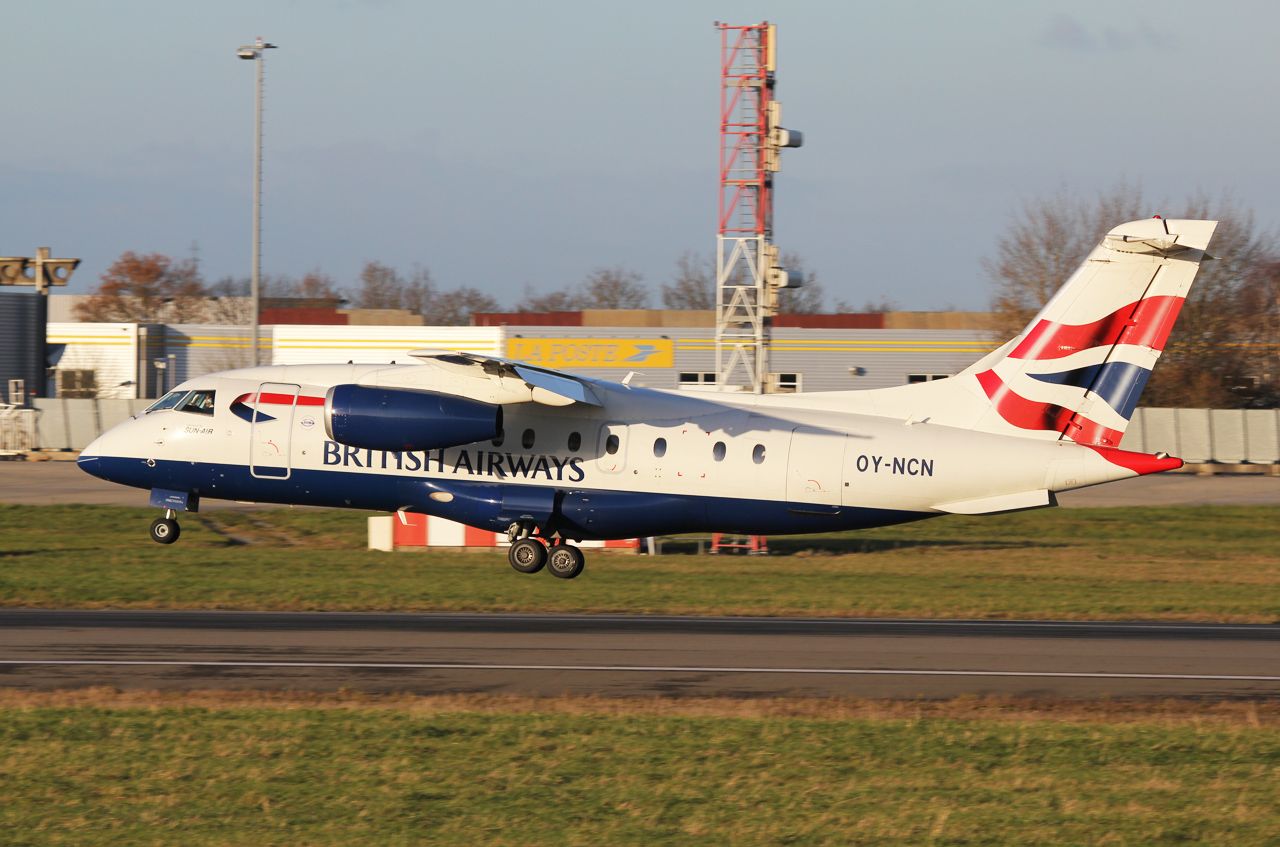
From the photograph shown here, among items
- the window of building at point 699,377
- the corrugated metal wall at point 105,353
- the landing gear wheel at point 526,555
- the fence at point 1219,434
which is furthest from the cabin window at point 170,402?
the corrugated metal wall at point 105,353

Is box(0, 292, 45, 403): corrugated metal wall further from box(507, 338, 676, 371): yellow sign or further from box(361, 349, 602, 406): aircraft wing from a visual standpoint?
box(361, 349, 602, 406): aircraft wing

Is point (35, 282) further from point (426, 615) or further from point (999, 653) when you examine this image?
point (999, 653)

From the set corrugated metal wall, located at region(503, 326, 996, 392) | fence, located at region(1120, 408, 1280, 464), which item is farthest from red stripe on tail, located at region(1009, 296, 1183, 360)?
corrugated metal wall, located at region(503, 326, 996, 392)

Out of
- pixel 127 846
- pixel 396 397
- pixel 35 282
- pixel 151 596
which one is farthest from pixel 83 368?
pixel 127 846

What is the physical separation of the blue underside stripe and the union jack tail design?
2700mm

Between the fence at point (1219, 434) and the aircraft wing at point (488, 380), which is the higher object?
the aircraft wing at point (488, 380)

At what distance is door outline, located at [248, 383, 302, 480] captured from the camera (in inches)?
1026

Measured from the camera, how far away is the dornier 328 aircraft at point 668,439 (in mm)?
23953

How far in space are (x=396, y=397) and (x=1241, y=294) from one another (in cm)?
5794

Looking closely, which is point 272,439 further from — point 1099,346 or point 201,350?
point 201,350

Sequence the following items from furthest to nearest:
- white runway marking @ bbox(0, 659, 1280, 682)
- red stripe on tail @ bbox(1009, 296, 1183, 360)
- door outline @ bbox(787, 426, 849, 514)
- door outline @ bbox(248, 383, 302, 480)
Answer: door outline @ bbox(248, 383, 302, 480) → door outline @ bbox(787, 426, 849, 514) → red stripe on tail @ bbox(1009, 296, 1183, 360) → white runway marking @ bbox(0, 659, 1280, 682)

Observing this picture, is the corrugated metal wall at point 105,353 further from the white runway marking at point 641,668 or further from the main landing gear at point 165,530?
the white runway marking at point 641,668

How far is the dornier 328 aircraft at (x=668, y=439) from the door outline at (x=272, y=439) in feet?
0.09

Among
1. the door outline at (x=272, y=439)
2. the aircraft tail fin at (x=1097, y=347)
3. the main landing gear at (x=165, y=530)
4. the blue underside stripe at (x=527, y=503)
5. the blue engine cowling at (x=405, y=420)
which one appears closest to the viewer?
the aircraft tail fin at (x=1097, y=347)
